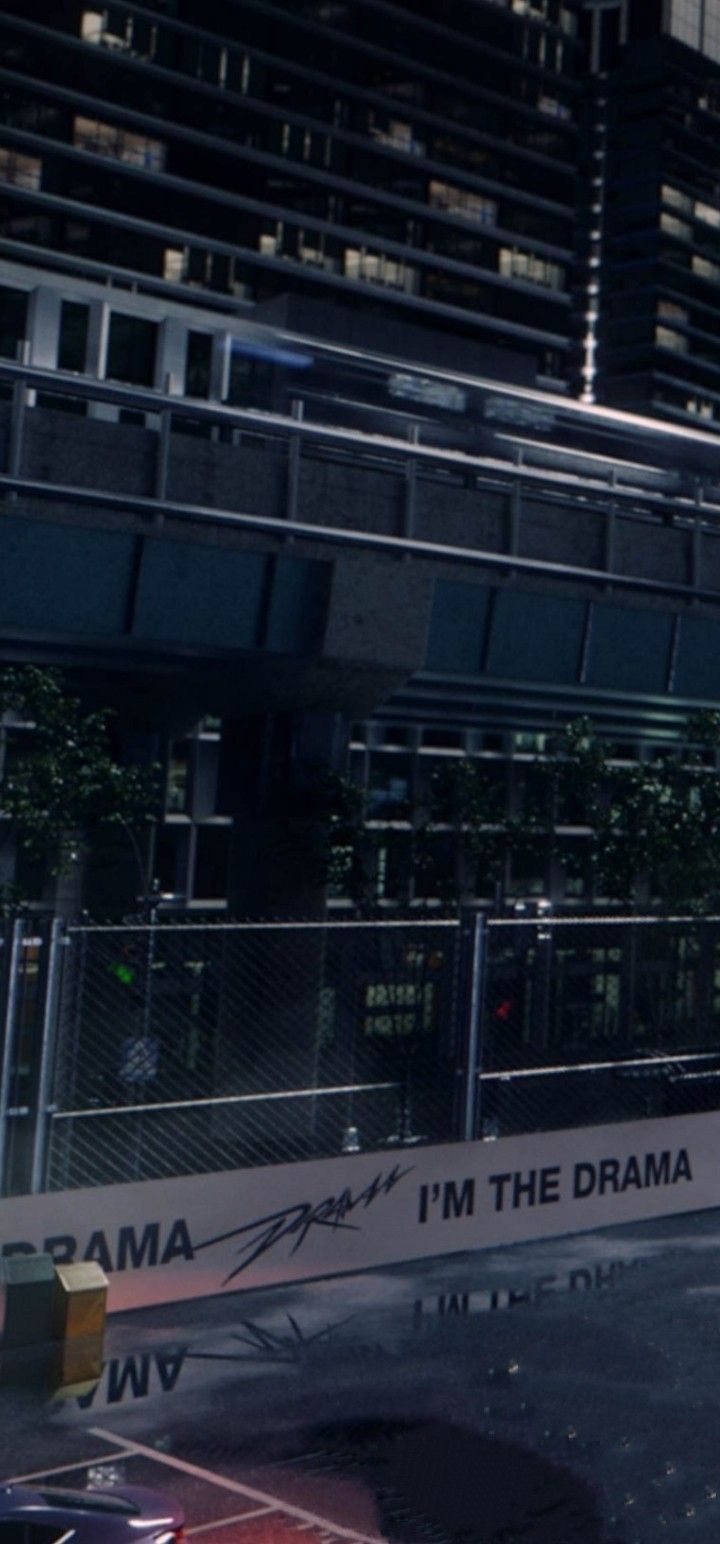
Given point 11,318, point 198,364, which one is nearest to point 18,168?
point 198,364

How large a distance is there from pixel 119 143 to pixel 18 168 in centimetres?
721

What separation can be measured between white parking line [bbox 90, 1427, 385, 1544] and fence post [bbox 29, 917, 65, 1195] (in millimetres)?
2539

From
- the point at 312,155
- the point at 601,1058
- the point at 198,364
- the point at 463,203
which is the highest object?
the point at 463,203

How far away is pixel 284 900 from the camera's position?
27984 millimetres

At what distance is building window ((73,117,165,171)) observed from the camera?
342 feet

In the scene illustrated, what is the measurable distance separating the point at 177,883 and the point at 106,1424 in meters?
25.6

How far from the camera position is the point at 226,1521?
32.3 ft

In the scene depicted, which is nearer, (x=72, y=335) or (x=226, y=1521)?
(x=226, y=1521)

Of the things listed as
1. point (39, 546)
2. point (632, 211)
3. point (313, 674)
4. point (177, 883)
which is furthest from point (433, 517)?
point (632, 211)

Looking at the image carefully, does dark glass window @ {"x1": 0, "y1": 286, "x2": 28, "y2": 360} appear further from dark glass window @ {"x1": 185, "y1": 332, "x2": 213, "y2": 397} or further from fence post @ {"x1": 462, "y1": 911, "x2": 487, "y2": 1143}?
fence post @ {"x1": 462, "y1": 911, "x2": 487, "y2": 1143}

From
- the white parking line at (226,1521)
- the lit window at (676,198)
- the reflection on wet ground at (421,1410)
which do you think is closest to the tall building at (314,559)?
the reflection on wet ground at (421,1410)

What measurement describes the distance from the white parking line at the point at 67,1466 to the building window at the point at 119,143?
335 feet

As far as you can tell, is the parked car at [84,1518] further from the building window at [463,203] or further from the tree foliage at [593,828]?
the building window at [463,203]

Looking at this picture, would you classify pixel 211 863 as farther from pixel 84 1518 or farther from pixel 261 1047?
pixel 84 1518
